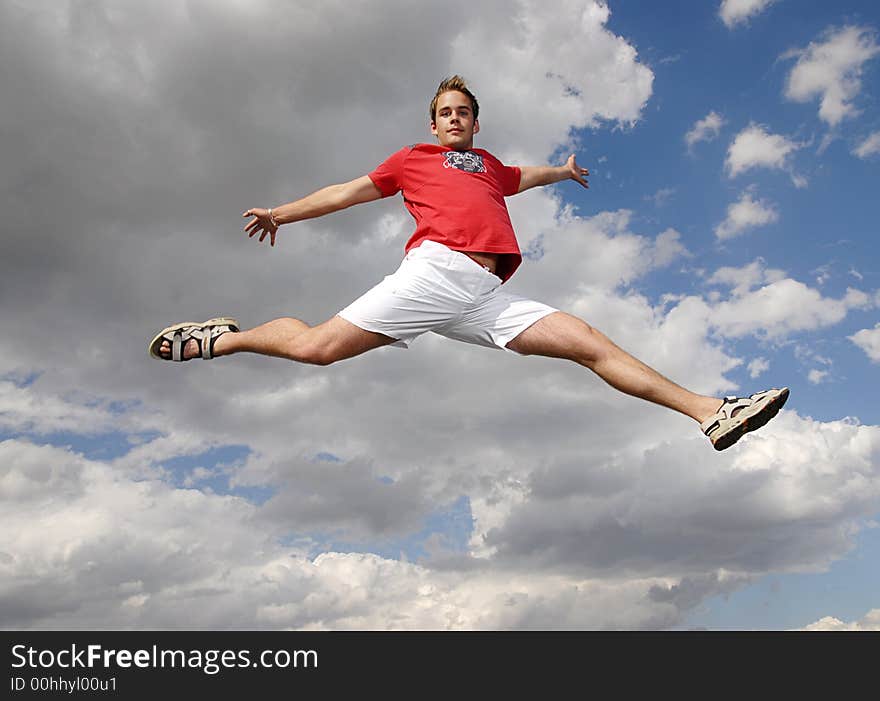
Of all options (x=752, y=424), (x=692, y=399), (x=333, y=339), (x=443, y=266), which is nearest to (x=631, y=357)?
(x=692, y=399)

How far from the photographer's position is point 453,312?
6805 mm

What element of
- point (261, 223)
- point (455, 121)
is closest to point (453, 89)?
point (455, 121)

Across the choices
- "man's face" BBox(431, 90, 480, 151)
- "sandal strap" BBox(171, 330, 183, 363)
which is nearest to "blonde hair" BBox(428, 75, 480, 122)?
"man's face" BBox(431, 90, 480, 151)

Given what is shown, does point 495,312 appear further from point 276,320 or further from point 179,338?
point 179,338

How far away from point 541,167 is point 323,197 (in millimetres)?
2406

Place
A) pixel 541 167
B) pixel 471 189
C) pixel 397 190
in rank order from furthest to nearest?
pixel 541 167 < pixel 397 190 < pixel 471 189

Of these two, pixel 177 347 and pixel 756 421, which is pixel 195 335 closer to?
pixel 177 347

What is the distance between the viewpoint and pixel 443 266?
6.64m

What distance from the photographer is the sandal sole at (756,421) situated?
589 cm

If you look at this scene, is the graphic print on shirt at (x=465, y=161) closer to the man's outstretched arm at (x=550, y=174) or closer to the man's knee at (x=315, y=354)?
the man's outstretched arm at (x=550, y=174)

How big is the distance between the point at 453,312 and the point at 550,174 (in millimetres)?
2602

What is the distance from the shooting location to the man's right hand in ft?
25.5

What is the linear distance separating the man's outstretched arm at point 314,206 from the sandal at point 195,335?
39.1 inches

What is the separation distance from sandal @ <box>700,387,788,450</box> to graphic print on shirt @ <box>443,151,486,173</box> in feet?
10.1
